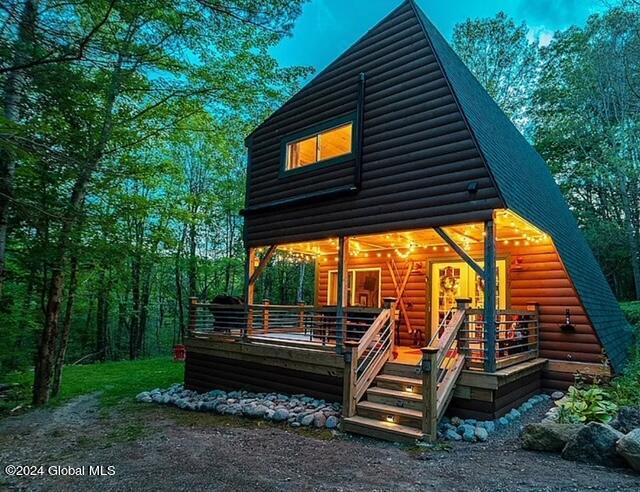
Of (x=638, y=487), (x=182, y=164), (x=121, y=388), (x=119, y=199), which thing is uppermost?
(x=182, y=164)

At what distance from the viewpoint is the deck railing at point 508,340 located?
573 cm

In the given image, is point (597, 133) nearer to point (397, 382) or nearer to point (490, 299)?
point (490, 299)

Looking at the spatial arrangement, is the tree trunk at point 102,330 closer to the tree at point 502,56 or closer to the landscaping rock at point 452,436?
the landscaping rock at point 452,436

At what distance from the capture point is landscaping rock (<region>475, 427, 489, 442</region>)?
16.1ft

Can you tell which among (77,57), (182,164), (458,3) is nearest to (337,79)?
(77,57)

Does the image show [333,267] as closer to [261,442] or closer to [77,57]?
[261,442]

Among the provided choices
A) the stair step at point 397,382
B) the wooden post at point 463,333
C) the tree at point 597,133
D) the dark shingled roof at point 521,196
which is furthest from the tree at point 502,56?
the stair step at point 397,382

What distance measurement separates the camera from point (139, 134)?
9547 mm

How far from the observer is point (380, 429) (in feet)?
16.5

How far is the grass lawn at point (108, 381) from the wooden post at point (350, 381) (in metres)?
5.21

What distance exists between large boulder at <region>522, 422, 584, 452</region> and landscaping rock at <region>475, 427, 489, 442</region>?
46 centimetres

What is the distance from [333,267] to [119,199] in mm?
5770

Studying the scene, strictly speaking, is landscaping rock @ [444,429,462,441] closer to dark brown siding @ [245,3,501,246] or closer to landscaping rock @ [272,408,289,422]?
landscaping rock @ [272,408,289,422]

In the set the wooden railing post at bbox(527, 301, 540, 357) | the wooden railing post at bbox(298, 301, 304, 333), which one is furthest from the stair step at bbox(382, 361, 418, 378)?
the wooden railing post at bbox(527, 301, 540, 357)
